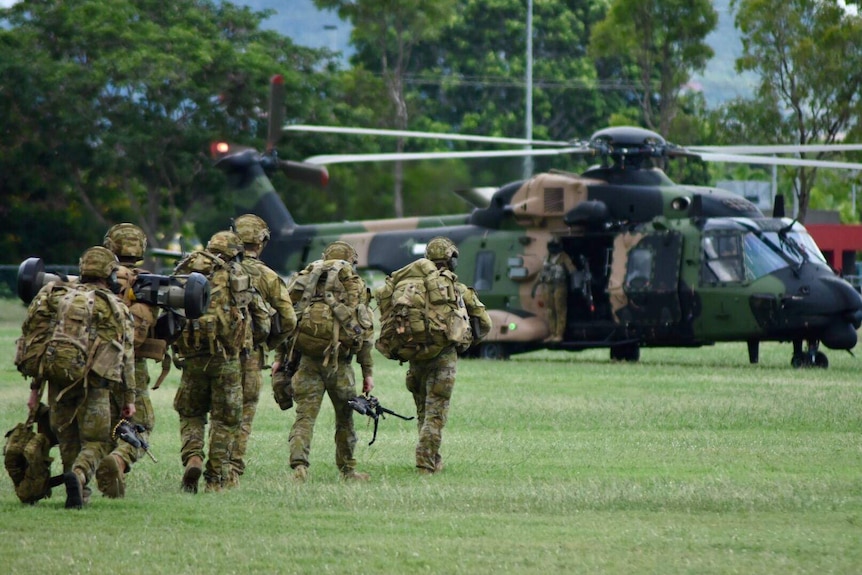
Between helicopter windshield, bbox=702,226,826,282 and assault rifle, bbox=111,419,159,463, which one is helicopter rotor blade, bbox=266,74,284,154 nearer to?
helicopter windshield, bbox=702,226,826,282

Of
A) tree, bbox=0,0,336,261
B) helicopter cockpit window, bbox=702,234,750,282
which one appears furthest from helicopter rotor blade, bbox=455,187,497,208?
tree, bbox=0,0,336,261

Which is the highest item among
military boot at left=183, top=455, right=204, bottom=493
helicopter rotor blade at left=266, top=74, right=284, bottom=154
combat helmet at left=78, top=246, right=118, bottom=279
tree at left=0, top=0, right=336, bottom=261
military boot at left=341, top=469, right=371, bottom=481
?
tree at left=0, top=0, right=336, bottom=261

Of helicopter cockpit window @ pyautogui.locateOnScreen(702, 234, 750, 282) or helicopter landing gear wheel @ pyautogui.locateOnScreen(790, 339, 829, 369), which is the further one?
helicopter landing gear wheel @ pyautogui.locateOnScreen(790, 339, 829, 369)

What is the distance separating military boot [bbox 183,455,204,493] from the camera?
11281mm

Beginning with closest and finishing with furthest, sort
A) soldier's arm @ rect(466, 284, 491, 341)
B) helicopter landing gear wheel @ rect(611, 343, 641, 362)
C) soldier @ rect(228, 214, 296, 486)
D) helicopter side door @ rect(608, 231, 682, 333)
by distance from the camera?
soldier @ rect(228, 214, 296, 486) < soldier's arm @ rect(466, 284, 491, 341) < helicopter side door @ rect(608, 231, 682, 333) < helicopter landing gear wheel @ rect(611, 343, 641, 362)

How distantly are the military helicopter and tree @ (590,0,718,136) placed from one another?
16.2 m

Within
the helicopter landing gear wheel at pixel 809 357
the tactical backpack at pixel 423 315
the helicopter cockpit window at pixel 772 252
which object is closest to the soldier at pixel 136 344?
the tactical backpack at pixel 423 315

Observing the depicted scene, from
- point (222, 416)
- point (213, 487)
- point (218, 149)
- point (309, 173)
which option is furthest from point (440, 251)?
point (218, 149)

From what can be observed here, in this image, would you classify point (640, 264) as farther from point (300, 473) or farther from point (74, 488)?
point (74, 488)

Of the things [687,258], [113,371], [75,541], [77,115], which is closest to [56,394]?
[113,371]

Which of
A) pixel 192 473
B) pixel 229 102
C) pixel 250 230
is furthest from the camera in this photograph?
pixel 229 102

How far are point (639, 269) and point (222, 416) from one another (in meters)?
13.2

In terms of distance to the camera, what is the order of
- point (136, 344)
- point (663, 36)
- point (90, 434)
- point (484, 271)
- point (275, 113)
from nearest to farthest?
point (90, 434)
point (136, 344)
point (484, 271)
point (275, 113)
point (663, 36)

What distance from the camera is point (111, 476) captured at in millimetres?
10703
